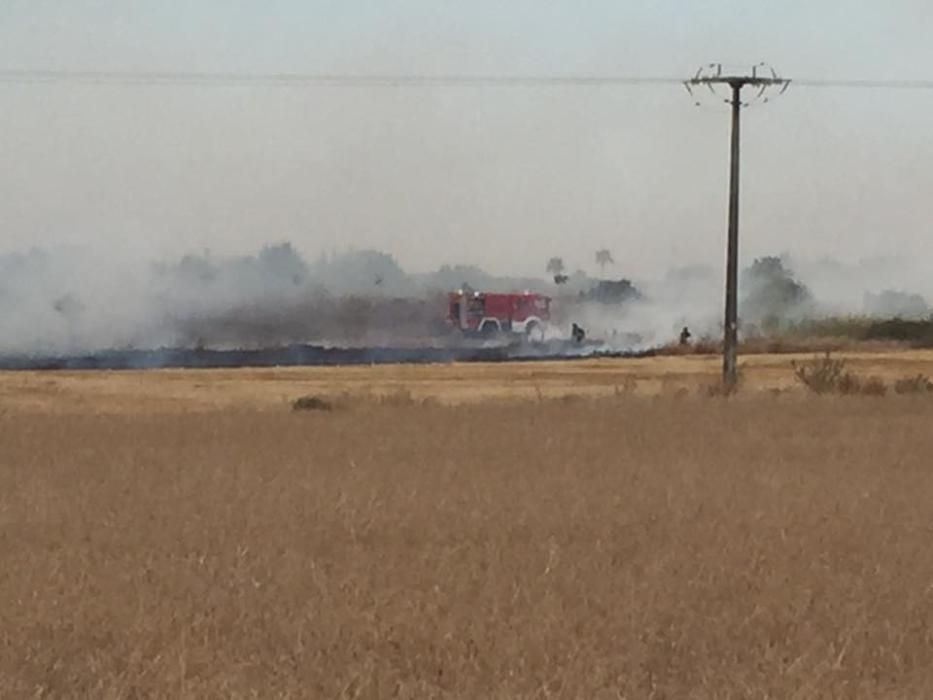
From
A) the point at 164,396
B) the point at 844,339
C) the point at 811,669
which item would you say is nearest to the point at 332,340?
the point at 164,396

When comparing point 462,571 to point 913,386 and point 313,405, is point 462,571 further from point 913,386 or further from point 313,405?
point 913,386

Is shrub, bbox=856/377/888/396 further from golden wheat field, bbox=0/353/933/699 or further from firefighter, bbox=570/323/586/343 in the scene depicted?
firefighter, bbox=570/323/586/343

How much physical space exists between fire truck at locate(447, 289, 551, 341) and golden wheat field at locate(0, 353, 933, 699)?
34179 millimetres

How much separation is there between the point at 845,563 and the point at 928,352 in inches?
2138

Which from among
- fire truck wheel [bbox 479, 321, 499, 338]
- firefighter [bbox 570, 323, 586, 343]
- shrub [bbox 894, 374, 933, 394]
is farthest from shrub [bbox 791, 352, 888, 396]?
firefighter [bbox 570, 323, 586, 343]

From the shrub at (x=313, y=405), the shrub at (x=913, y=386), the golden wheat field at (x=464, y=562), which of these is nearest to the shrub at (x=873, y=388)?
the shrub at (x=913, y=386)

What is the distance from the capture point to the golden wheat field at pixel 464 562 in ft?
28.6

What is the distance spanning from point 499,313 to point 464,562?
51554 mm

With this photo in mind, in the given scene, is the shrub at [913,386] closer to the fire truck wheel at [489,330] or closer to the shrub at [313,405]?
the shrub at [313,405]

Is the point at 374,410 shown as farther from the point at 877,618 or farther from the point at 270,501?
the point at 877,618

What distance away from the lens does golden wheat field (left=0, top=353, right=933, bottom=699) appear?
8.71 meters

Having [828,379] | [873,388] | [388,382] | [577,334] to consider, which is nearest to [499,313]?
[577,334]

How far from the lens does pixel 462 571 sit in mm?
11570

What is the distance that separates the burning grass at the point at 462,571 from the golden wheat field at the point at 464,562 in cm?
3
